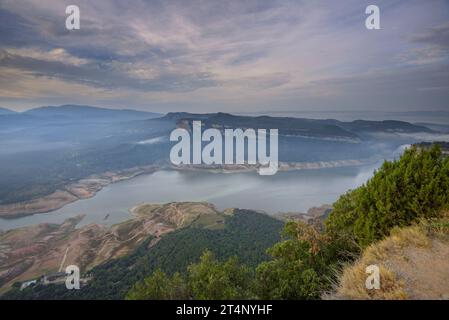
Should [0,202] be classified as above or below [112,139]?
below

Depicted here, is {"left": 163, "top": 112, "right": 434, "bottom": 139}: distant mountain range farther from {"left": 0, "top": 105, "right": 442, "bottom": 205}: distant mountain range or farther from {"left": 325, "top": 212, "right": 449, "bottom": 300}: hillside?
{"left": 325, "top": 212, "right": 449, "bottom": 300}: hillside

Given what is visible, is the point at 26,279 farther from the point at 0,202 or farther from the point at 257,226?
the point at 0,202

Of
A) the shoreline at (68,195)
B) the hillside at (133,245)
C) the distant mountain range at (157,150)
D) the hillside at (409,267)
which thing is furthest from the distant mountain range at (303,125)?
the hillside at (409,267)

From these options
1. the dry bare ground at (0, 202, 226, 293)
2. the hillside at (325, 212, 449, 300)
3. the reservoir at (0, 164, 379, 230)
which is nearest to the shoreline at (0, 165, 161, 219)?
the reservoir at (0, 164, 379, 230)

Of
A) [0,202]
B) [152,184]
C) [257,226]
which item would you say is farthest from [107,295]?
[152,184]

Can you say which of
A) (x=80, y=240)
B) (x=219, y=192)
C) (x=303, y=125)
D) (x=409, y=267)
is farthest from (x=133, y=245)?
(x=303, y=125)

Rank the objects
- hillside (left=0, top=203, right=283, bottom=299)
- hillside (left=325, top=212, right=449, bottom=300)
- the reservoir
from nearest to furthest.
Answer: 1. hillside (left=325, top=212, right=449, bottom=300)
2. hillside (left=0, top=203, right=283, bottom=299)
3. the reservoir
